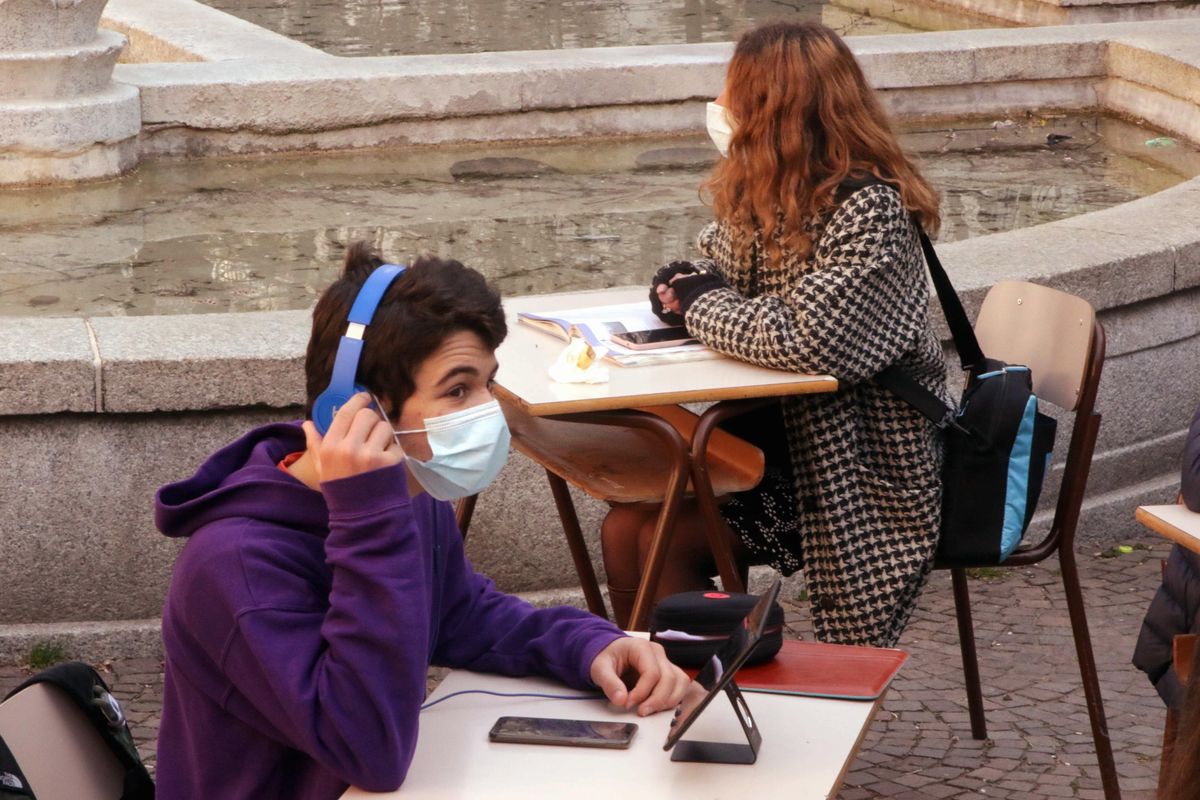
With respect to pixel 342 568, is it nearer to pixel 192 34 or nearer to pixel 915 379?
pixel 915 379

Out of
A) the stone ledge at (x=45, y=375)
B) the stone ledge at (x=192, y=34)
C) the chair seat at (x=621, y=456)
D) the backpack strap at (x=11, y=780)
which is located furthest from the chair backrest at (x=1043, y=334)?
the stone ledge at (x=192, y=34)

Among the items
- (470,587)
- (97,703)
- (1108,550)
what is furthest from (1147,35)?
(97,703)

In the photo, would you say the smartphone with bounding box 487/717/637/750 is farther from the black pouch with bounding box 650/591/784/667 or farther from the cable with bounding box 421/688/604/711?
the black pouch with bounding box 650/591/784/667

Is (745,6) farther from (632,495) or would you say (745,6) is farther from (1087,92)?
(632,495)

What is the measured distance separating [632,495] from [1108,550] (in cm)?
215

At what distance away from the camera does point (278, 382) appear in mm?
4230

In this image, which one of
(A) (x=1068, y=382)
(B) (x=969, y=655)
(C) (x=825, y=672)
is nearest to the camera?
(C) (x=825, y=672)

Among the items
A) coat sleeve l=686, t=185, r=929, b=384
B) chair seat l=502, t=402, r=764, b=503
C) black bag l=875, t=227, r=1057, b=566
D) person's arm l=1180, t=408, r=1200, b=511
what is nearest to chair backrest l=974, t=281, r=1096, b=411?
black bag l=875, t=227, r=1057, b=566

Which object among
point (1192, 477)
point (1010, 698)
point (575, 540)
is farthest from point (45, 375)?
point (1192, 477)

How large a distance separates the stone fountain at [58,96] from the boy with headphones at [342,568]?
15.7ft

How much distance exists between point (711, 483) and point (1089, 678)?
923 millimetres

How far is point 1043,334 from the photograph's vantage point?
3785 mm

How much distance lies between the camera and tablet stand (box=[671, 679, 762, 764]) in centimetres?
213

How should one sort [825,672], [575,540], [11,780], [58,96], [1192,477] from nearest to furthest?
[11,780] < [825,672] < [1192,477] < [575,540] < [58,96]
